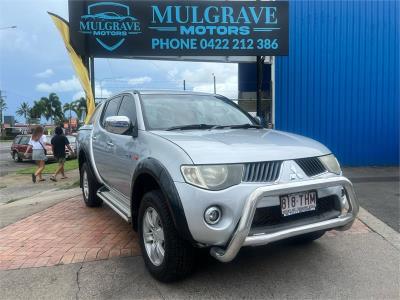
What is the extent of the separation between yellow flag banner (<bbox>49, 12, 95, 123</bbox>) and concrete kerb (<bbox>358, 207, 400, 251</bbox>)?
608cm

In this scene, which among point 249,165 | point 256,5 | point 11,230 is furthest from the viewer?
point 256,5

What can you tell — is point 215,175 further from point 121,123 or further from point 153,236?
point 121,123

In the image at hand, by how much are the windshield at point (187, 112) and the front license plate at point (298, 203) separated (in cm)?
150

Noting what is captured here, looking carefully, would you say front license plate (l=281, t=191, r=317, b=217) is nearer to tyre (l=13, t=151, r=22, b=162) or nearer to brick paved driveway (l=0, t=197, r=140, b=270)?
brick paved driveway (l=0, t=197, r=140, b=270)

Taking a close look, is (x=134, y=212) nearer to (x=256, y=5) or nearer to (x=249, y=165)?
(x=249, y=165)

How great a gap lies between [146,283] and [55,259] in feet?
4.16

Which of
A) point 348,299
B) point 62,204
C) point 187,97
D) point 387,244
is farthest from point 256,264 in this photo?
point 62,204

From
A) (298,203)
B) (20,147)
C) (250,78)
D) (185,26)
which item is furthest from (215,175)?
(20,147)

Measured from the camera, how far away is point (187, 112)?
4543 mm

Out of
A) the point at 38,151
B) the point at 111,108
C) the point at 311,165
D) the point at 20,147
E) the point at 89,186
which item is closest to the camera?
the point at 311,165

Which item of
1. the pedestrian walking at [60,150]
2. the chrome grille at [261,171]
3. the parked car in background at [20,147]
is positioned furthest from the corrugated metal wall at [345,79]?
the parked car in background at [20,147]

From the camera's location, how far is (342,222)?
349 cm

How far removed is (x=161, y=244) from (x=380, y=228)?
3.09 m

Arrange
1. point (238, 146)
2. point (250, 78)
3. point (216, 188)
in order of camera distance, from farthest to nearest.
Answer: point (250, 78)
point (238, 146)
point (216, 188)
